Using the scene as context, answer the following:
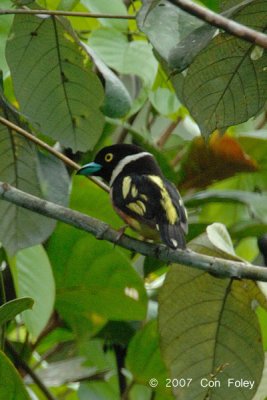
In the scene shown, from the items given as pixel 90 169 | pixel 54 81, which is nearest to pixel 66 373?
pixel 90 169

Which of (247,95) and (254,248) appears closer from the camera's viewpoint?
(247,95)

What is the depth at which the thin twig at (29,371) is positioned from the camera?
9.98 feet

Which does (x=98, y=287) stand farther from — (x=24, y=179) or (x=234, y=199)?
(x=234, y=199)

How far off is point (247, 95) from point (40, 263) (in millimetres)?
964

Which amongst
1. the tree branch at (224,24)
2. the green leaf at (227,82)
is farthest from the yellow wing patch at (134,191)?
the tree branch at (224,24)

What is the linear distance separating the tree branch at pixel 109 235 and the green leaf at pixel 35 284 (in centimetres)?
35

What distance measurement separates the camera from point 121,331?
11.3ft

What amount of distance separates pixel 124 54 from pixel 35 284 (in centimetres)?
93

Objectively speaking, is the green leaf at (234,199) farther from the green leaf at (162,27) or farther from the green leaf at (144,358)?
the green leaf at (162,27)

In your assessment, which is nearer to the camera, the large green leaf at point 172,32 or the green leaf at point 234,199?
the large green leaf at point 172,32

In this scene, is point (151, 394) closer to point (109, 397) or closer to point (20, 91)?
point (109, 397)

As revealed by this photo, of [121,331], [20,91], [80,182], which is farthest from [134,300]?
[20,91]

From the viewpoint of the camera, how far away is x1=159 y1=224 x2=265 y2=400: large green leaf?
2.71m

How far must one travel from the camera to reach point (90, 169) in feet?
11.1
